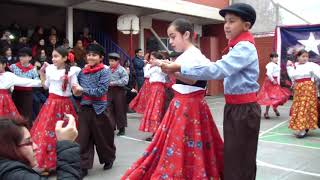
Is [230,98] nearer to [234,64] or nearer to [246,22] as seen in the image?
[234,64]

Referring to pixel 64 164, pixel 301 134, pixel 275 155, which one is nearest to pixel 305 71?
pixel 301 134

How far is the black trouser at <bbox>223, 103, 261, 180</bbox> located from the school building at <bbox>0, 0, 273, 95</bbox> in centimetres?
853

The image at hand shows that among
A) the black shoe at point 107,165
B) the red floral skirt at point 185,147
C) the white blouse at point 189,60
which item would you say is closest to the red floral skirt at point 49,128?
the black shoe at point 107,165

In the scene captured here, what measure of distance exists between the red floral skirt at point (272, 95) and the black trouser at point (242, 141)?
7.51 metres

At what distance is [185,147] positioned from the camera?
3557 millimetres

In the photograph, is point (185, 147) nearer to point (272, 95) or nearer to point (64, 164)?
point (64, 164)

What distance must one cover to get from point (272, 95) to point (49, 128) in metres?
6.94

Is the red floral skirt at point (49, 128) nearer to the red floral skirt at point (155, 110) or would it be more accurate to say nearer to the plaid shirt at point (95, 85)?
the plaid shirt at point (95, 85)

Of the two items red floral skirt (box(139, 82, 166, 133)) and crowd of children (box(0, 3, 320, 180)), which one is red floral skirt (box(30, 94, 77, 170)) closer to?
crowd of children (box(0, 3, 320, 180))

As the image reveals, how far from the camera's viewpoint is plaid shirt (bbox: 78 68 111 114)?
507 centimetres

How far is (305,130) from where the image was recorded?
8023 mm

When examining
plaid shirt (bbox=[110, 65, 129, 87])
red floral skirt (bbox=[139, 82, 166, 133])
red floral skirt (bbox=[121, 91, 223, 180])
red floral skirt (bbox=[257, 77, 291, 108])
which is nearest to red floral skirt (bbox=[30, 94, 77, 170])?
red floral skirt (bbox=[121, 91, 223, 180])

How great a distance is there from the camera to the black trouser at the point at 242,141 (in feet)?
11.0

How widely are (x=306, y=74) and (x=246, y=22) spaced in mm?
4831
